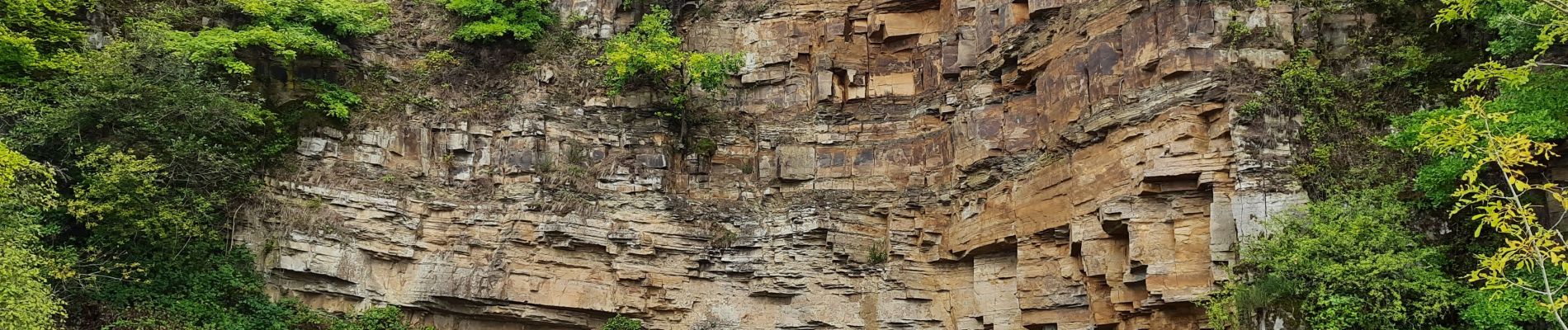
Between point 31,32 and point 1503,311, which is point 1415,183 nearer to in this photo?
point 1503,311

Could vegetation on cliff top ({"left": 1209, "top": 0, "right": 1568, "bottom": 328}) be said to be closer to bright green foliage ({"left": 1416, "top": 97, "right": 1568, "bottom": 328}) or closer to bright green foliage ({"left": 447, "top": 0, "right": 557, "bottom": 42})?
bright green foliage ({"left": 1416, "top": 97, "right": 1568, "bottom": 328})

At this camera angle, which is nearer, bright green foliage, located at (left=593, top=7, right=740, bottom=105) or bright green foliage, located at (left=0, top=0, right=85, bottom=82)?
bright green foliage, located at (left=0, top=0, right=85, bottom=82)

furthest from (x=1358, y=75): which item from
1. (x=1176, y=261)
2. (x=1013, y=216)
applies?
(x=1013, y=216)

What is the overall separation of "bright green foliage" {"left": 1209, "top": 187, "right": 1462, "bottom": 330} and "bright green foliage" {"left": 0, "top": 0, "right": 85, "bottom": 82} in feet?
67.9

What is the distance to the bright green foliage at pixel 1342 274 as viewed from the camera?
15.2 meters

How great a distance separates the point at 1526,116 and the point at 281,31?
22.0 m

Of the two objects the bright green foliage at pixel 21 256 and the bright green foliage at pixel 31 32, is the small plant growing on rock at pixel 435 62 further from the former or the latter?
the bright green foliage at pixel 21 256

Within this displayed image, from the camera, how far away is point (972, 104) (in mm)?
24406

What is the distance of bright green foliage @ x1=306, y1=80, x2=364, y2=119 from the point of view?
80.4 feet

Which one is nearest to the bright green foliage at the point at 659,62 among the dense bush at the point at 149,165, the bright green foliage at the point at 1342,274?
the dense bush at the point at 149,165

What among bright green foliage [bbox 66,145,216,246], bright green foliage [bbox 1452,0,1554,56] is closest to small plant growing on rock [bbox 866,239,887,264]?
bright green foliage [bbox 1452,0,1554,56]

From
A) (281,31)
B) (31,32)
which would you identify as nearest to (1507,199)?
(281,31)

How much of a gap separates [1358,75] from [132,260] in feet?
69.4

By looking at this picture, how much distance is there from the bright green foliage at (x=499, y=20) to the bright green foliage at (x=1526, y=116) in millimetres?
18637
